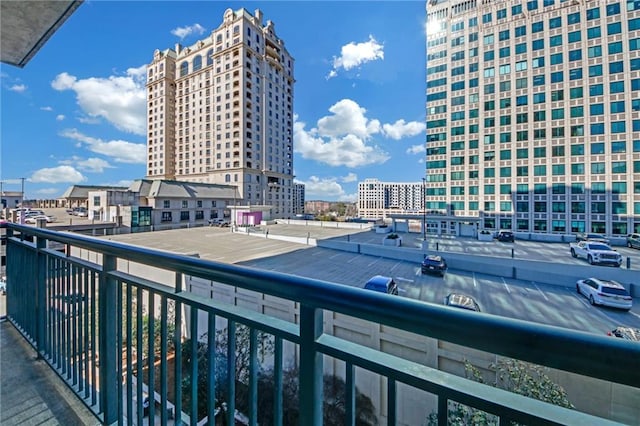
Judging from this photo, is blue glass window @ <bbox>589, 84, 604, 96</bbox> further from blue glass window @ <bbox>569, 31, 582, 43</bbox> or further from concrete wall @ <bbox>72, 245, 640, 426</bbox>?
concrete wall @ <bbox>72, 245, 640, 426</bbox>

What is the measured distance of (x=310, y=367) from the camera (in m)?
0.82

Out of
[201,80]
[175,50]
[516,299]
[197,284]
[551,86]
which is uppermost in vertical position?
[175,50]

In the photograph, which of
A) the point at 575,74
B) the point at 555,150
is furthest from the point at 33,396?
the point at 575,74

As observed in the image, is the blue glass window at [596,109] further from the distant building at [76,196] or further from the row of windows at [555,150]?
the distant building at [76,196]

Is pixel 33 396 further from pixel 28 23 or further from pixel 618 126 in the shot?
pixel 618 126

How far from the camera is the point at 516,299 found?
966 cm

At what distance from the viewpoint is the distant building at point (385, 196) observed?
288 ft

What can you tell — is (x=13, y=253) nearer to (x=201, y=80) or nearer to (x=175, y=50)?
(x=201, y=80)

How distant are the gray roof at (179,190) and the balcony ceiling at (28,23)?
28.8 metres

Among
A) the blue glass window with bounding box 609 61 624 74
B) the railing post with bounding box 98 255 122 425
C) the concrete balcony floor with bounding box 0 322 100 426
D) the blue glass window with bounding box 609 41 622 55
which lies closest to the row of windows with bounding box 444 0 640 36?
the blue glass window with bounding box 609 41 622 55

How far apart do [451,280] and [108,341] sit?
1242cm

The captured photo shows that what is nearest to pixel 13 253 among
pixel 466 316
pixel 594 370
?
pixel 466 316

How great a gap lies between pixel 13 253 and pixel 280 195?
1639 inches

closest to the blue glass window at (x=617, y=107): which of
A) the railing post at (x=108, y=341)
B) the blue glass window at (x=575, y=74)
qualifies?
the blue glass window at (x=575, y=74)
